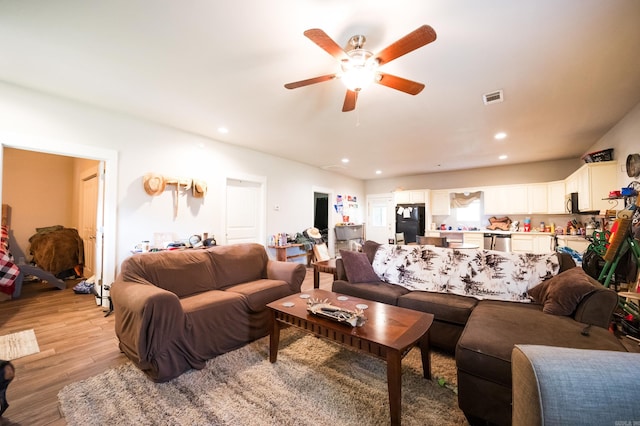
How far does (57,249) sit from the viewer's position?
4.54 m

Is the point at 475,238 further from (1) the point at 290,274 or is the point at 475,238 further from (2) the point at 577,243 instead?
(1) the point at 290,274

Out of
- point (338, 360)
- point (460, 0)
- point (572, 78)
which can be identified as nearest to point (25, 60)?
point (460, 0)

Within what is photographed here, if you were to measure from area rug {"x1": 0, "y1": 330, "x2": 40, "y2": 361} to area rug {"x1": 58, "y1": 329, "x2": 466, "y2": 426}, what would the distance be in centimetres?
91

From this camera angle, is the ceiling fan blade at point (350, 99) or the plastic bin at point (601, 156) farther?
the plastic bin at point (601, 156)

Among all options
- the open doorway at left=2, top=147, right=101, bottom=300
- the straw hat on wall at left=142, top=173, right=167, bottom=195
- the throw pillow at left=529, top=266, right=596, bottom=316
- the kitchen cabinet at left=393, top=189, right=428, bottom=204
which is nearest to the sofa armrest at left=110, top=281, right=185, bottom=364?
the straw hat on wall at left=142, top=173, right=167, bottom=195

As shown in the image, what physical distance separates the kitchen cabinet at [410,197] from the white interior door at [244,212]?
4229 millimetres

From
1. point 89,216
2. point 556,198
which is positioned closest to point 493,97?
point 556,198

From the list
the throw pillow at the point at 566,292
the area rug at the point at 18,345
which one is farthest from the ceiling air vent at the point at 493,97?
the area rug at the point at 18,345

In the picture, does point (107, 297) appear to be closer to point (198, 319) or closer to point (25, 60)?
point (198, 319)

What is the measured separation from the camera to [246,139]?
443 centimetres

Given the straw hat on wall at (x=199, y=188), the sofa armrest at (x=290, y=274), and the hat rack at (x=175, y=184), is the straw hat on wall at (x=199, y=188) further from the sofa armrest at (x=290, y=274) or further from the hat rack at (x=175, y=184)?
the sofa armrest at (x=290, y=274)

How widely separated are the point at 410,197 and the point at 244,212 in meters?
4.75

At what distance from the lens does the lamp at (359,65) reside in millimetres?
1900

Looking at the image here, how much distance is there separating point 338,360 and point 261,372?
0.63 meters
